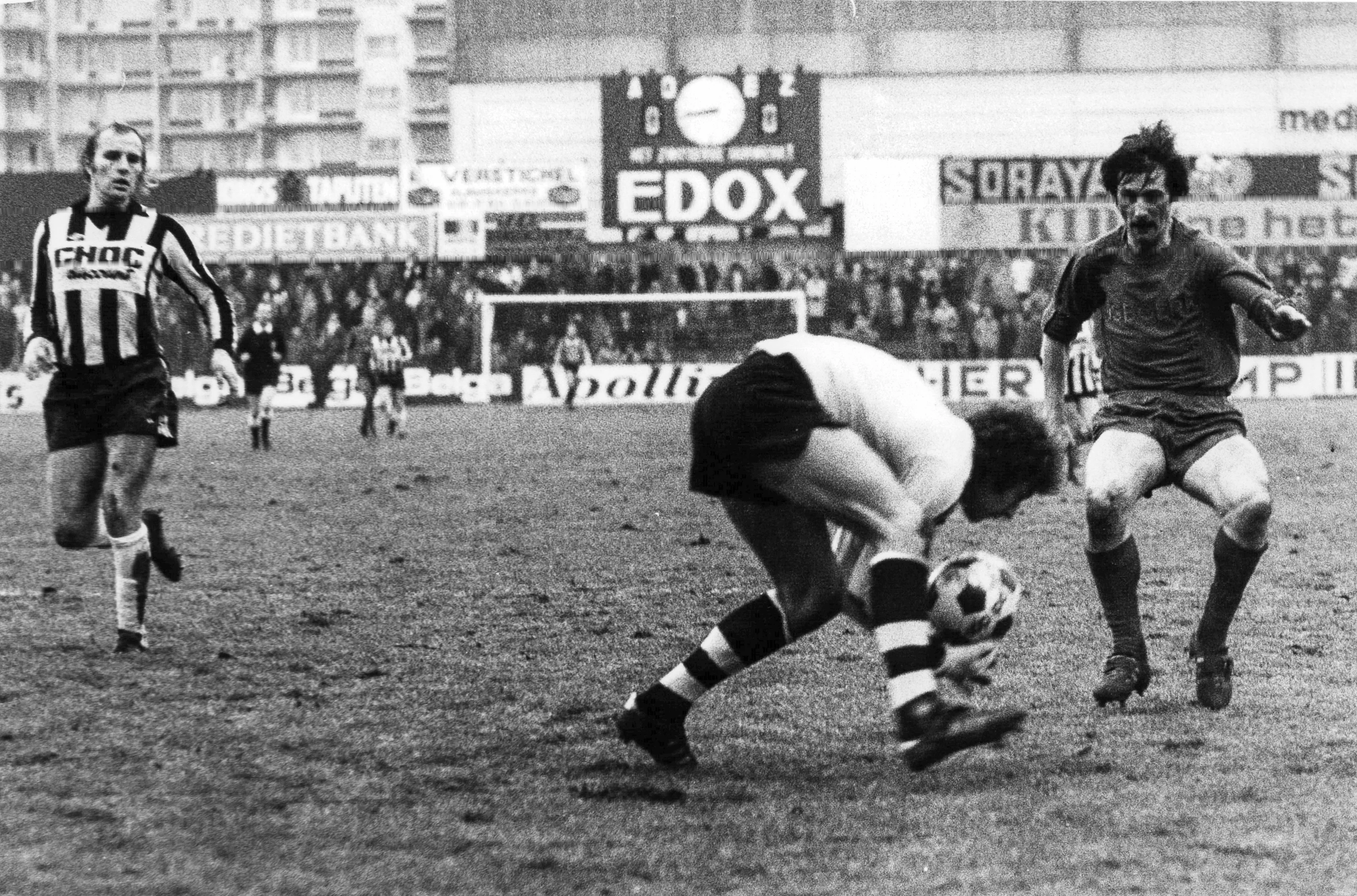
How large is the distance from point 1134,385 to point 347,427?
23948 millimetres

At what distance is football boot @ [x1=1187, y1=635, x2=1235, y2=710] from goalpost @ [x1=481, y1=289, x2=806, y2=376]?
101ft

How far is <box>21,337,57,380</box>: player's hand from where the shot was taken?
8.03m

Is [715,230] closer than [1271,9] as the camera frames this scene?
Yes

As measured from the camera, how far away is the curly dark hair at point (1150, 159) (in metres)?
Answer: 6.99

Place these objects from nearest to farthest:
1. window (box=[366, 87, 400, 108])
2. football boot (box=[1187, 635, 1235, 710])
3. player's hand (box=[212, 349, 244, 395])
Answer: football boot (box=[1187, 635, 1235, 710]), player's hand (box=[212, 349, 244, 395]), window (box=[366, 87, 400, 108])

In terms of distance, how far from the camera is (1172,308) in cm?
718

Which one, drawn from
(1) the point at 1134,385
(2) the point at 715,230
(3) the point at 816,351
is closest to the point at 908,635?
(3) the point at 816,351

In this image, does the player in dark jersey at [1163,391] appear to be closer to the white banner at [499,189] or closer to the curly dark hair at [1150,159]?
the curly dark hair at [1150,159]

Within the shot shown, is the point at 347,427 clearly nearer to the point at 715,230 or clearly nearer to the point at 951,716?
the point at 715,230

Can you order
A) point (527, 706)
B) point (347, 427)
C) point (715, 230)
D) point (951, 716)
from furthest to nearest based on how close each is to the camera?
point (715, 230), point (347, 427), point (527, 706), point (951, 716)

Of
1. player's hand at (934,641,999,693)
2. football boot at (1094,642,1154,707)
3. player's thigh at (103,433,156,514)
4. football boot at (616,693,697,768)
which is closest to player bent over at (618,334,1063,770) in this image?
player's hand at (934,641,999,693)

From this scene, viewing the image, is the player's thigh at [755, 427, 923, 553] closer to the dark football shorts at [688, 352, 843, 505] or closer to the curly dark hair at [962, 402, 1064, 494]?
the dark football shorts at [688, 352, 843, 505]

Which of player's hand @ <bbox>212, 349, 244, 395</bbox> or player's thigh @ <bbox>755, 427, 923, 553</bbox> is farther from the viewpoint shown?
player's hand @ <bbox>212, 349, 244, 395</bbox>

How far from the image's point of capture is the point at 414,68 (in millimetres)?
92875
